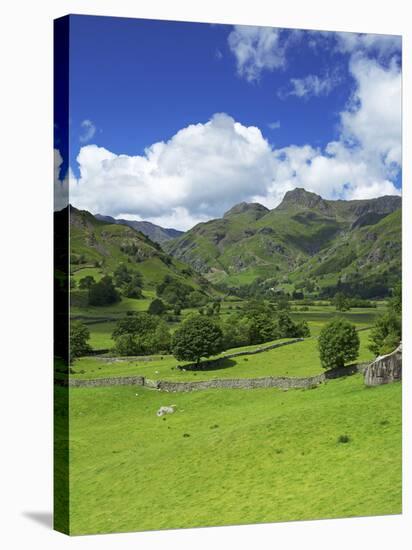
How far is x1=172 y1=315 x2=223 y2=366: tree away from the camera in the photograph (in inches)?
982

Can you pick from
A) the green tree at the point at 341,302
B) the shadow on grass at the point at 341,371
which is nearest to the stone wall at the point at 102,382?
the shadow on grass at the point at 341,371

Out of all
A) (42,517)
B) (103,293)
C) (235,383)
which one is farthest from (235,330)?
(42,517)

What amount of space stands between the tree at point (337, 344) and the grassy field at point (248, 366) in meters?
0.25

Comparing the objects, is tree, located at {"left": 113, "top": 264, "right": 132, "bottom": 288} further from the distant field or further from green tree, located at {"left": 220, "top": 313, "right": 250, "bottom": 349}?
green tree, located at {"left": 220, "top": 313, "right": 250, "bottom": 349}

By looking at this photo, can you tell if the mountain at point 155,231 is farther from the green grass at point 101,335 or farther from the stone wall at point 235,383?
the stone wall at point 235,383

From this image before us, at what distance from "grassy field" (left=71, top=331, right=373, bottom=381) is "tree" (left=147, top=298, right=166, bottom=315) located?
4.72ft

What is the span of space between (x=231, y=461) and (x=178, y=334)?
4011mm

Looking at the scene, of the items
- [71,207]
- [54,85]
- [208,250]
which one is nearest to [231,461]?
[208,250]

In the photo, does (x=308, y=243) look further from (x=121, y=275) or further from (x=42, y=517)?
(x=42, y=517)

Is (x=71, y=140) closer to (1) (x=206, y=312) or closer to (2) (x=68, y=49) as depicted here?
(2) (x=68, y=49)

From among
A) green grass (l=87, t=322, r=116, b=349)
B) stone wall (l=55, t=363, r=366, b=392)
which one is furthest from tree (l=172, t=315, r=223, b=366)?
green grass (l=87, t=322, r=116, b=349)

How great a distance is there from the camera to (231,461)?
2402 centimetres

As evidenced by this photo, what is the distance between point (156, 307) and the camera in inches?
960

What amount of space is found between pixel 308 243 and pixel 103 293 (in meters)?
7.73
